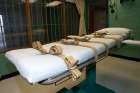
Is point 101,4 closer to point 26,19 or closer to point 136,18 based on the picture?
point 136,18

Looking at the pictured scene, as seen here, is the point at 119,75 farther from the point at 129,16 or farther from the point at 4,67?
the point at 4,67

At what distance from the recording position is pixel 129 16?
3.37m

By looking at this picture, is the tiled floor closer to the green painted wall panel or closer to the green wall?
the green wall

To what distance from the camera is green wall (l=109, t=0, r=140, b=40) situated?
3.25 m

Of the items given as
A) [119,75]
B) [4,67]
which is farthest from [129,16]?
[4,67]

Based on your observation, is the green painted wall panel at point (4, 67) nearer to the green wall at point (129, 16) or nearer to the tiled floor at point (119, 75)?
the tiled floor at point (119, 75)

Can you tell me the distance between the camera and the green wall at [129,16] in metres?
3.25

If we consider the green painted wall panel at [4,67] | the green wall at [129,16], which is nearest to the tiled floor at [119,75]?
the green wall at [129,16]

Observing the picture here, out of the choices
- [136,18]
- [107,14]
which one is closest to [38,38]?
[107,14]

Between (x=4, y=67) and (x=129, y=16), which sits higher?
(x=129, y=16)

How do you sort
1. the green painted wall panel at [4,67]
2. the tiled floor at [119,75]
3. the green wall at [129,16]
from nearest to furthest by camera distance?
the tiled floor at [119,75] → the green painted wall panel at [4,67] → the green wall at [129,16]

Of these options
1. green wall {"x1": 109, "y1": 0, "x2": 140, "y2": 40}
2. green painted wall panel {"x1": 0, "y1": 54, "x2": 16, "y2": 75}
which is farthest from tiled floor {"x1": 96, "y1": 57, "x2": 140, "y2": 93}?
green painted wall panel {"x1": 0, "y1": 54, "x2": 16, "y2": 75}

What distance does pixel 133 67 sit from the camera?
3.24 m

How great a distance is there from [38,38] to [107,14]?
1.95m
